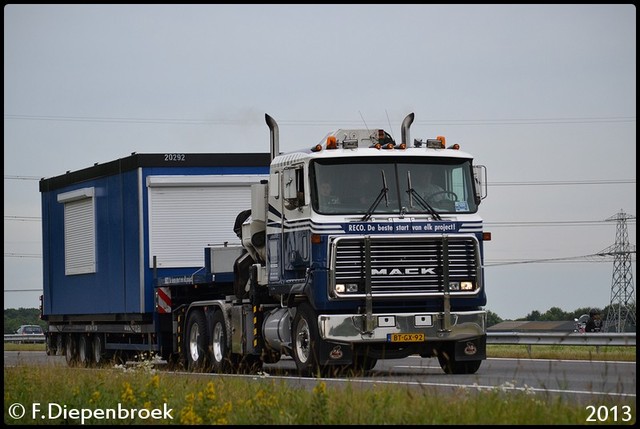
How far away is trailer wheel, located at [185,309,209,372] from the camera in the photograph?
79.4ft

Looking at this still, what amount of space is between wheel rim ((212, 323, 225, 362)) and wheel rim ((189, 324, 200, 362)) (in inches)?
27.5

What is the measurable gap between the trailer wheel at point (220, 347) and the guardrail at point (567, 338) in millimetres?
5465

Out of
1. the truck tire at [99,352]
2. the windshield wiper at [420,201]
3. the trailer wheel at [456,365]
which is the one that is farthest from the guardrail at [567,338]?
the truck tire at [99,352]

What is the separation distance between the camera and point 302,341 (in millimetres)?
20812

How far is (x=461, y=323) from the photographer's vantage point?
20297mm

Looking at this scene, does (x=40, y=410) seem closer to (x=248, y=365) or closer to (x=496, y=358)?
(x=248, y=365)

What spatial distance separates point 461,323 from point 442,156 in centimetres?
248

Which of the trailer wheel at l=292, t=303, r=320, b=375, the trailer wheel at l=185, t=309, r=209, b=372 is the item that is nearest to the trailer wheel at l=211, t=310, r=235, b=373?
the trailer wheel at l=185, t=309, r=209, b=372

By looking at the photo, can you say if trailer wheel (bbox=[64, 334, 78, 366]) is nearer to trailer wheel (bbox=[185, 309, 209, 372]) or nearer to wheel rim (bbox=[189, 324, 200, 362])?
trailer wheel (bbox=[185, 309, 209, 372])

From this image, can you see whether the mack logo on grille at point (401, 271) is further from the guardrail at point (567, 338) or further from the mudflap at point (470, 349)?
the guardrail at point (567, 338)

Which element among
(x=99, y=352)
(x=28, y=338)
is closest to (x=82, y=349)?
(x=99, y=352)

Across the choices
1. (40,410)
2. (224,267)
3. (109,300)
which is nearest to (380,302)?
(224,267)

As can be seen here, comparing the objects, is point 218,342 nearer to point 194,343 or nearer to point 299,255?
point 194,343

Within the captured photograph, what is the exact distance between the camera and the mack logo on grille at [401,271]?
19.9 meters
